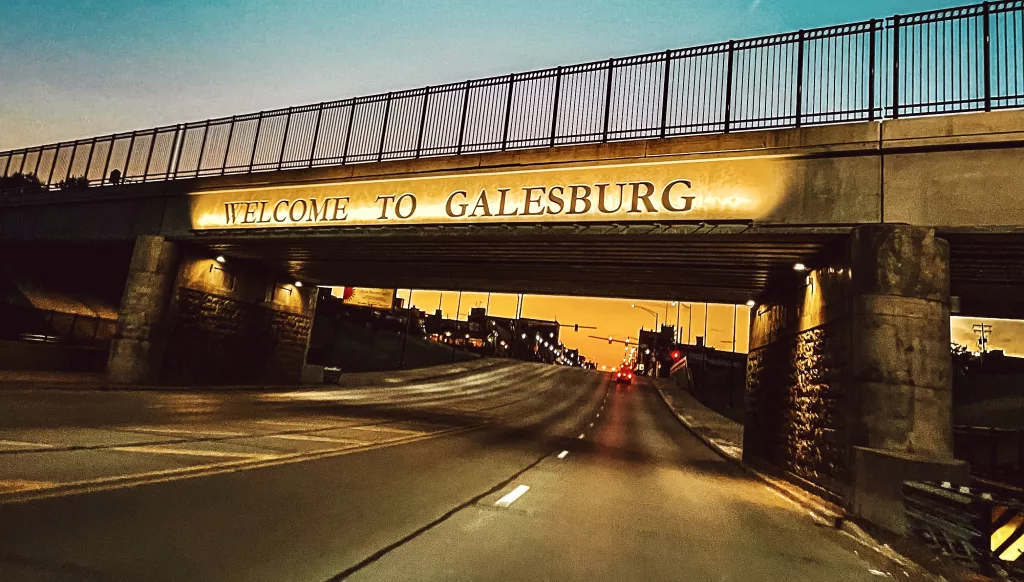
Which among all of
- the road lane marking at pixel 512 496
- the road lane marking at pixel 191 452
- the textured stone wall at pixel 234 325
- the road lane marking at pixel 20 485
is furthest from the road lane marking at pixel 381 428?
the textured stone wall at pixel 234 325

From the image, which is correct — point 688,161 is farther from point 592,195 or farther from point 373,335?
point 373,335

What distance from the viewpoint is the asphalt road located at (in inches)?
190

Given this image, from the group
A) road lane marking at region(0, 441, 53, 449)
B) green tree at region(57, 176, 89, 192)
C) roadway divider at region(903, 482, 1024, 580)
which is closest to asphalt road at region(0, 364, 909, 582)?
road lane marking at region(0, 441, 53, 449)

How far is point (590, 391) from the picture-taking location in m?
52.5

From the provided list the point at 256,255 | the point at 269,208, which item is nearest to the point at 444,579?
the point at 269,208

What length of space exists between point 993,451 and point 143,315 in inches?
1222

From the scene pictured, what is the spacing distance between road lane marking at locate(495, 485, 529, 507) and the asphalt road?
0.13ft

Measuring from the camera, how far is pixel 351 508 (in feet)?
22.5

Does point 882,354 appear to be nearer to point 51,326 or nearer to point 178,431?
point 178,431

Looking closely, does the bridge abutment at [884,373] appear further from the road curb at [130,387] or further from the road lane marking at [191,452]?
the road curb at [130,387]

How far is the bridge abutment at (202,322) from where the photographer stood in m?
21.5

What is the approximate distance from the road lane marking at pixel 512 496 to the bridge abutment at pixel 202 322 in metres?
18.0

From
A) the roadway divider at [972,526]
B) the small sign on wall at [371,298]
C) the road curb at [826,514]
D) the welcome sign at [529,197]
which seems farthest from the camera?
the small sign on wall at [371,298]

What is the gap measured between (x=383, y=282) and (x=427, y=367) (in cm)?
3121
